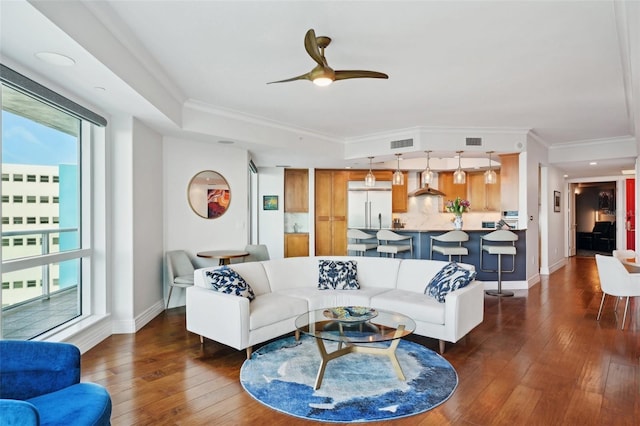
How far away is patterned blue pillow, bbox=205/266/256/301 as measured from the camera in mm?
3514

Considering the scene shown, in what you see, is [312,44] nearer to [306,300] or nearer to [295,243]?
[306,300]

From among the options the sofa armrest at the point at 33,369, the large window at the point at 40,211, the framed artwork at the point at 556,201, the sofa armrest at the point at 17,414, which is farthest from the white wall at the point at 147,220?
the framed artwork at the point at 556,201

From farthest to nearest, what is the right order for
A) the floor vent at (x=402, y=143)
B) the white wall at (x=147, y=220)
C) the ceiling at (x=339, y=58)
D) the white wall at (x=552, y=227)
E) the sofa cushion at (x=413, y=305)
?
the white wall at (x=552, y=227)
the floor vent at (x=402, y=143)
the white wall at (x=147, y=220)
the sofa cushion at (x=413, y=305)
the ceiling at (x=339, y=58)

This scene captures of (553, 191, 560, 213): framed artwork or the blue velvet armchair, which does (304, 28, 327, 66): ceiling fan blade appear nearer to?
the blue velvet armchair

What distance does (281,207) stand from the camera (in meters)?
8.68

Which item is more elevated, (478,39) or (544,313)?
(478,39)

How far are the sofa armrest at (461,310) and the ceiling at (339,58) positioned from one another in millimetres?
2211

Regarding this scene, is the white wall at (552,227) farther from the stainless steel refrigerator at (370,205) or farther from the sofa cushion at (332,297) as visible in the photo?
the sofa cushion at (332,297)

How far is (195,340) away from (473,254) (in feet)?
16.0

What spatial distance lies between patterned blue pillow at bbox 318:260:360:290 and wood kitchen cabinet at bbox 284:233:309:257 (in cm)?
415

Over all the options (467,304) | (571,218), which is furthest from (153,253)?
(571,218)

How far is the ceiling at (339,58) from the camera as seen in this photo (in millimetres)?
2506

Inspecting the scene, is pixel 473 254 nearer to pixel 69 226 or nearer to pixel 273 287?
pixel 273 287

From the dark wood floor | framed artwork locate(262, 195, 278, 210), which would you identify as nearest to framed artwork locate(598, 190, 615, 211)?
the dark wood floor
